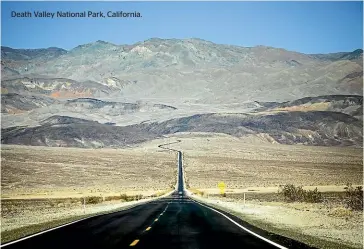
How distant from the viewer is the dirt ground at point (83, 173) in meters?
76.8

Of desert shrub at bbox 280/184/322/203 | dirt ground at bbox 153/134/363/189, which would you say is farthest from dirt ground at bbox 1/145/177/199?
desert shrub at bbox 280/184/322/203

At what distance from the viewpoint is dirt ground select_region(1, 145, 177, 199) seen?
3022 inches

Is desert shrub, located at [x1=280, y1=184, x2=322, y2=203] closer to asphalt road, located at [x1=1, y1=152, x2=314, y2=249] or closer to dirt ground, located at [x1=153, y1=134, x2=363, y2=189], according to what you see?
dirt ground, located at [x1=153, y1=134, x2=363, y2=189]

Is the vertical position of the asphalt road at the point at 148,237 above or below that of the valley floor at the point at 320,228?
above

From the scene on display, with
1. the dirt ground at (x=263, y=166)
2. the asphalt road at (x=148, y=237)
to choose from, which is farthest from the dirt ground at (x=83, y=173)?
the asphalt road at (x=148, y=237)

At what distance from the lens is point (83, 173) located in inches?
3981

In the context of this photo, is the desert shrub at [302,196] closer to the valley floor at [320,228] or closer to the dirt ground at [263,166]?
the valley floor at [320,228]

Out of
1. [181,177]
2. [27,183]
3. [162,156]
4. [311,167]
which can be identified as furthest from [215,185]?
[162,156]

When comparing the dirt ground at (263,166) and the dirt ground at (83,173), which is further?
the dirt ground at (263,166)

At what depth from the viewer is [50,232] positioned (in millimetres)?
19312

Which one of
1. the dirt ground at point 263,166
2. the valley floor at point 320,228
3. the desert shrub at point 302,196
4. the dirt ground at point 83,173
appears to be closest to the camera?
the valley floor at point 320,228

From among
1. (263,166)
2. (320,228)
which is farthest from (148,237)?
(263,166)

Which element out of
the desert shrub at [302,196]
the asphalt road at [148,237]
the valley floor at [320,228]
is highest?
the asphalt road at [148,237]

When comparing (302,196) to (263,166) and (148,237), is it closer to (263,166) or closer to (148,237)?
(148,237)
